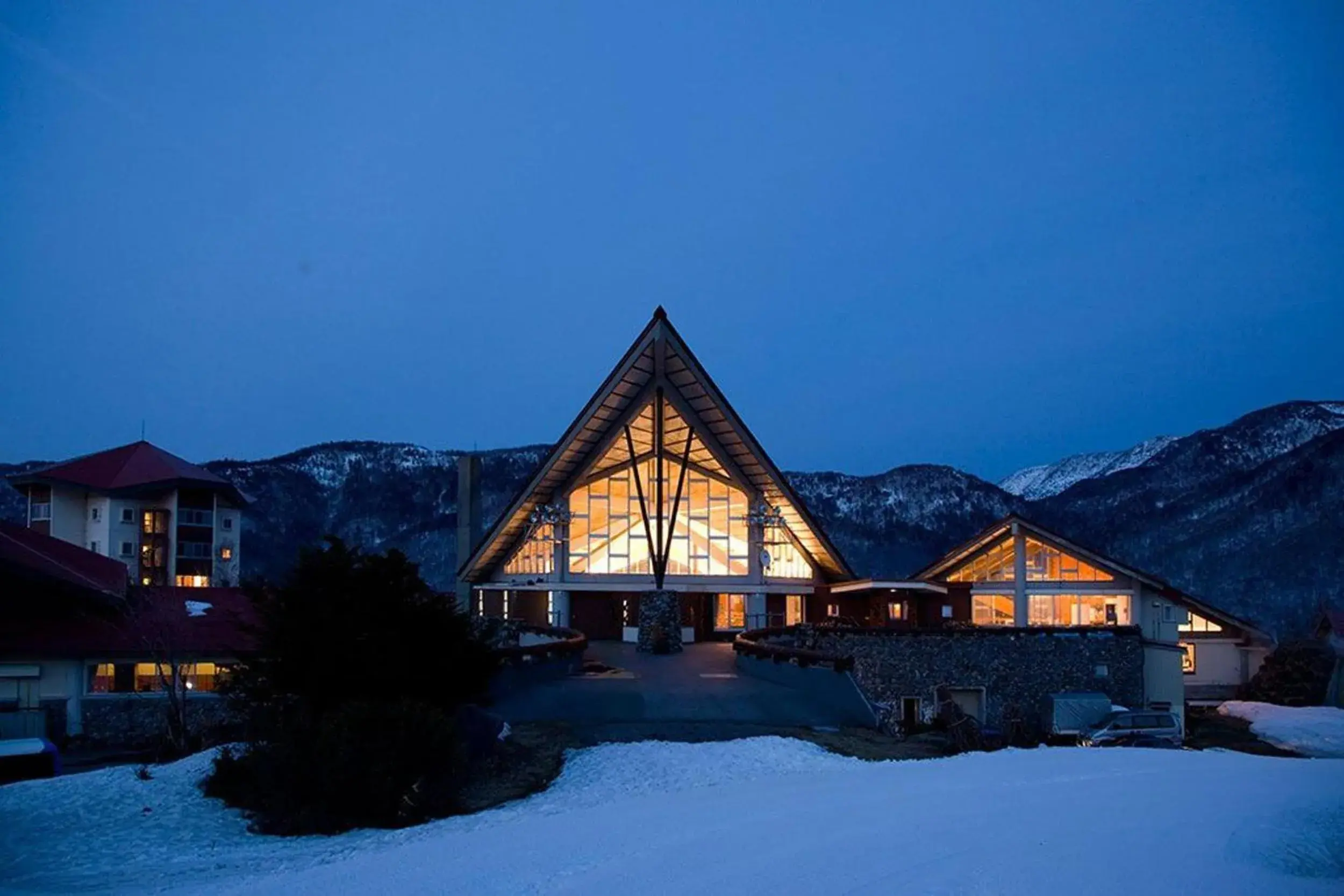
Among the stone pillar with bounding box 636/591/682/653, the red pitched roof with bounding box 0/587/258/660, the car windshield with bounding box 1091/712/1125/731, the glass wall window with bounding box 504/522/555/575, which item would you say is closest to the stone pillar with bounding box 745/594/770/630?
the stone pillar with bounding box 636/591/682/653

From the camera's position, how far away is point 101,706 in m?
25.3

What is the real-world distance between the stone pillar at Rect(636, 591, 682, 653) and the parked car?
10190 mm

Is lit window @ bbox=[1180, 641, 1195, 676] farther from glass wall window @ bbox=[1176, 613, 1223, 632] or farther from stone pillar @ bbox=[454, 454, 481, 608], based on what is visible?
stone pillar @ bbox=[454, 454, 481, 608]

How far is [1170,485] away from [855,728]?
269 ft

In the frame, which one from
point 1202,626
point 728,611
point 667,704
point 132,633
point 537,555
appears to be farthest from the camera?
point 1202,626

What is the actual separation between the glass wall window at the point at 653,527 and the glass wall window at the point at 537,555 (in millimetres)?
616

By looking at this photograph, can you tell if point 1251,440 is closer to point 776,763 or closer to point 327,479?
point 776,763

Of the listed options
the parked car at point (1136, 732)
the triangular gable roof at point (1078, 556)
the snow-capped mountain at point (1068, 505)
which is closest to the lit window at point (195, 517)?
the snow-capped mountain at point (1068, 505)

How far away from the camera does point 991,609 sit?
33781 millimetres

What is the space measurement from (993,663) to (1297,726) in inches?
352

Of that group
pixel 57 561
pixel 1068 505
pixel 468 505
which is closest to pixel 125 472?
pixel 468 505

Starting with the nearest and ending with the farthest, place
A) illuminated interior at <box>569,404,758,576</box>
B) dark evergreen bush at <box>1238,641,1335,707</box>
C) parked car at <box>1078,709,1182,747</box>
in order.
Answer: parked car at <box>1078,709,1182,747</box> < illuminated interior at <box>569,404,758,576</box> < dark evergreen bush at <box>1238,641,1335,707</box>

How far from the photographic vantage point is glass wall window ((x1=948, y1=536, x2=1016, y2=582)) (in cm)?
3344

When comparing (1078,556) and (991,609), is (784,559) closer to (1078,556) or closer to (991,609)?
(991,609)
